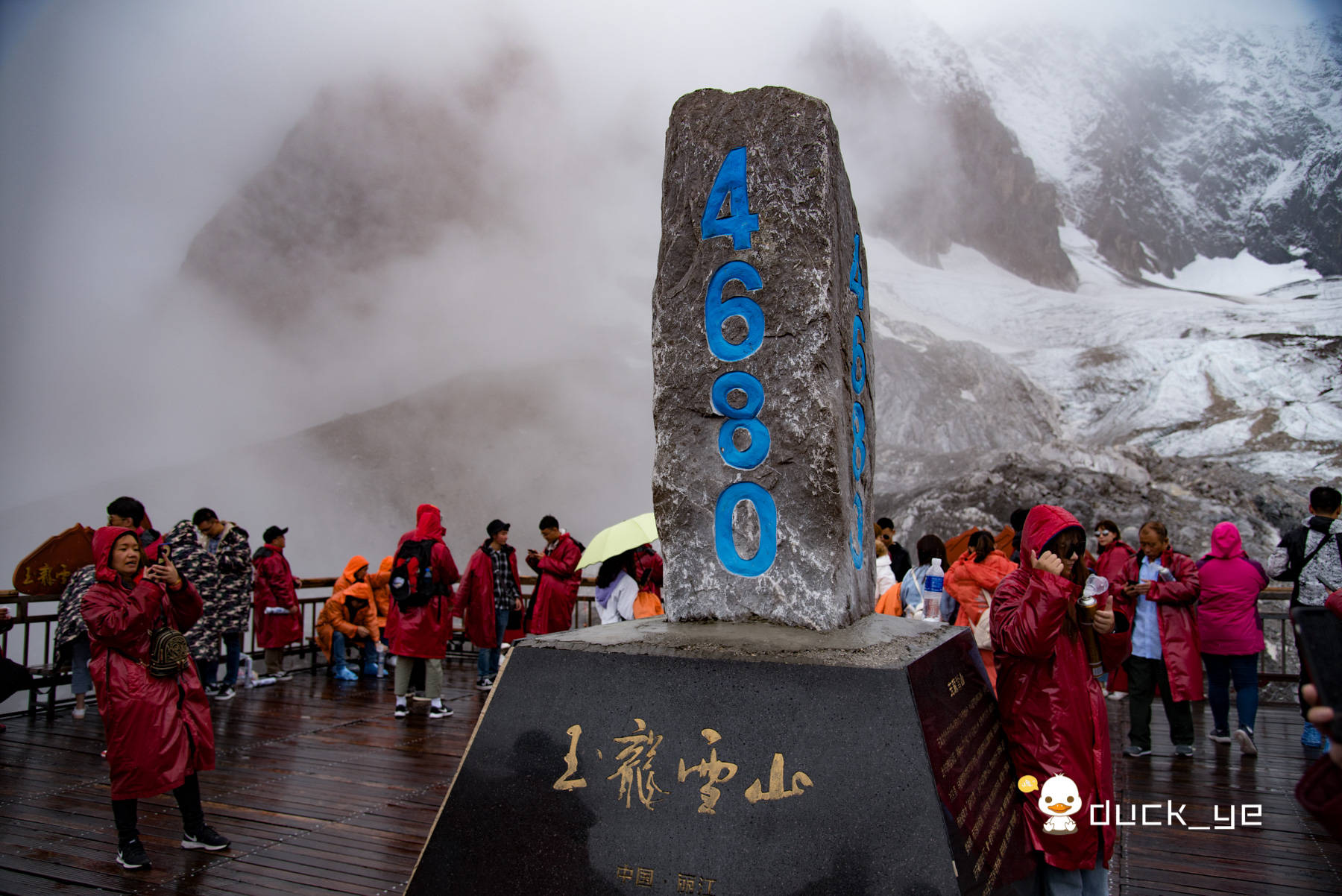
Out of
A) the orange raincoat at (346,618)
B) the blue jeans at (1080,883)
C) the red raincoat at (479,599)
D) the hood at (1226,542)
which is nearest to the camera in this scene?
the blue jeans at (1080,883)

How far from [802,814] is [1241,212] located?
39.2 meters

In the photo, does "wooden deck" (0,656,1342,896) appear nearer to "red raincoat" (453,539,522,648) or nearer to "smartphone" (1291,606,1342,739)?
"red raincoat" (453,539,522,648)

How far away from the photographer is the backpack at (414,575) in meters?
6.66

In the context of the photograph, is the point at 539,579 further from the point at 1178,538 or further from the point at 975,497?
the point at 1178,538

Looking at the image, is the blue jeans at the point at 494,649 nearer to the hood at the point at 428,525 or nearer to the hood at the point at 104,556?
the hood at the point at 428,525

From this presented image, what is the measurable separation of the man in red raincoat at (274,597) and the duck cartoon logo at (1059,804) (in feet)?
24.7

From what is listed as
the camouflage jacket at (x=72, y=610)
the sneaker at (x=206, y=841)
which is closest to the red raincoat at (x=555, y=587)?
the camouflage jacket at (x=72, y=610)

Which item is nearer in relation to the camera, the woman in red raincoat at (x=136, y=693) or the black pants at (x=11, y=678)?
the black pants at (x=11, y=678)

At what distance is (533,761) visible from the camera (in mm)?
2615

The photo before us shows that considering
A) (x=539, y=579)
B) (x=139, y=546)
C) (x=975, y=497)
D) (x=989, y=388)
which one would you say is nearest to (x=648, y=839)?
(x=139, y=546)

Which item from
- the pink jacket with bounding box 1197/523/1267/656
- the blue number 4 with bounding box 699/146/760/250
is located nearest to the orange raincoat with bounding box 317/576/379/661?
the blue number 4 with bounding box 699/146/760/250

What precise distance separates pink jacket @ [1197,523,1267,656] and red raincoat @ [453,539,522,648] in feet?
18.5

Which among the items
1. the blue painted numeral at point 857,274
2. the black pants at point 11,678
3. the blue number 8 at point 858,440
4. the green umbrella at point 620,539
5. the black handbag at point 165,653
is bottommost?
the black handbag at point 165,653

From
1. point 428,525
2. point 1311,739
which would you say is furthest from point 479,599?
point 1311,739
